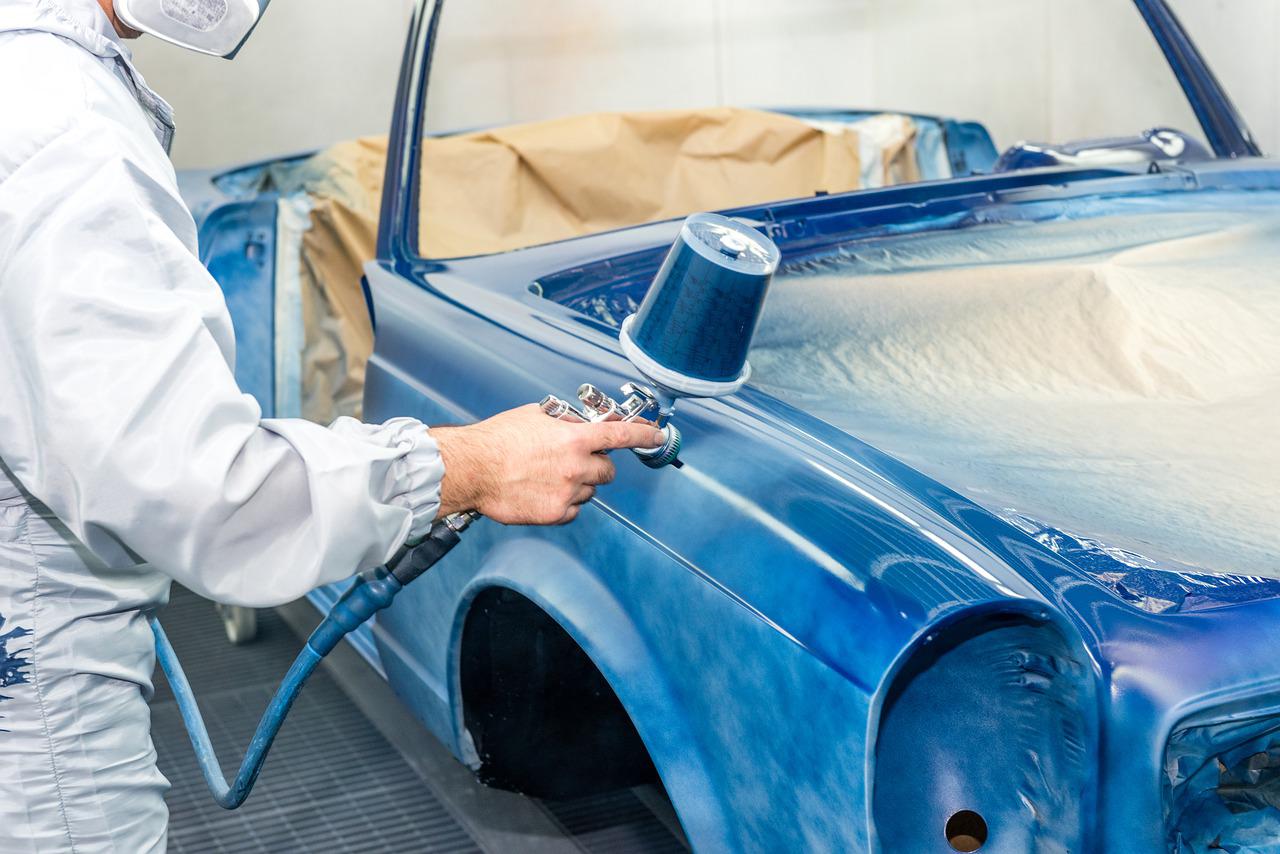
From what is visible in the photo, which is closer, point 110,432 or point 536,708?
point 110,432

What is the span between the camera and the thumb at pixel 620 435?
3.88 ft

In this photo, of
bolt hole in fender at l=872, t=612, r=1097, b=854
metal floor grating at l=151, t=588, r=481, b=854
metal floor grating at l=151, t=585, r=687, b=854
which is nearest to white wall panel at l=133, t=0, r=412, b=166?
metal floor grating at l=151, t=588, r=481, b=854

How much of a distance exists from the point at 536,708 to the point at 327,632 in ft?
1.38

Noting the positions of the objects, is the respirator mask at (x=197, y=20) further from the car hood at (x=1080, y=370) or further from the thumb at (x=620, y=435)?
the car hood at (x=1080, y=370)

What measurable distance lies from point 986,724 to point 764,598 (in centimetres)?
21

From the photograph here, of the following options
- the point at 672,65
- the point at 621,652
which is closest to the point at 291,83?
the point at 672,65

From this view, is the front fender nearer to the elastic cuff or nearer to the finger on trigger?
the finger on trigger

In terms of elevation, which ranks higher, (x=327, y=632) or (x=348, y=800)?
(x=327, y=632)

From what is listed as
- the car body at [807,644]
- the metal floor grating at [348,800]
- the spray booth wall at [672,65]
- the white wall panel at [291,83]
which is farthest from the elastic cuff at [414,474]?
the white wall panel at [291,83]

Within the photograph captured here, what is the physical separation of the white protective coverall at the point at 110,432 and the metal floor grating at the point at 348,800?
1.07 m

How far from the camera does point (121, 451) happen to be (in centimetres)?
102

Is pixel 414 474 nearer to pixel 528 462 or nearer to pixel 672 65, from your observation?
pixel 528 462

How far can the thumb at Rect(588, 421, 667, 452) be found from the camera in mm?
1183

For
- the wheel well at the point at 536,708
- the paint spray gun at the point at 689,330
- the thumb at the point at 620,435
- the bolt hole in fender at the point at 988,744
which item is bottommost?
the wheel well at the point at 536,708
